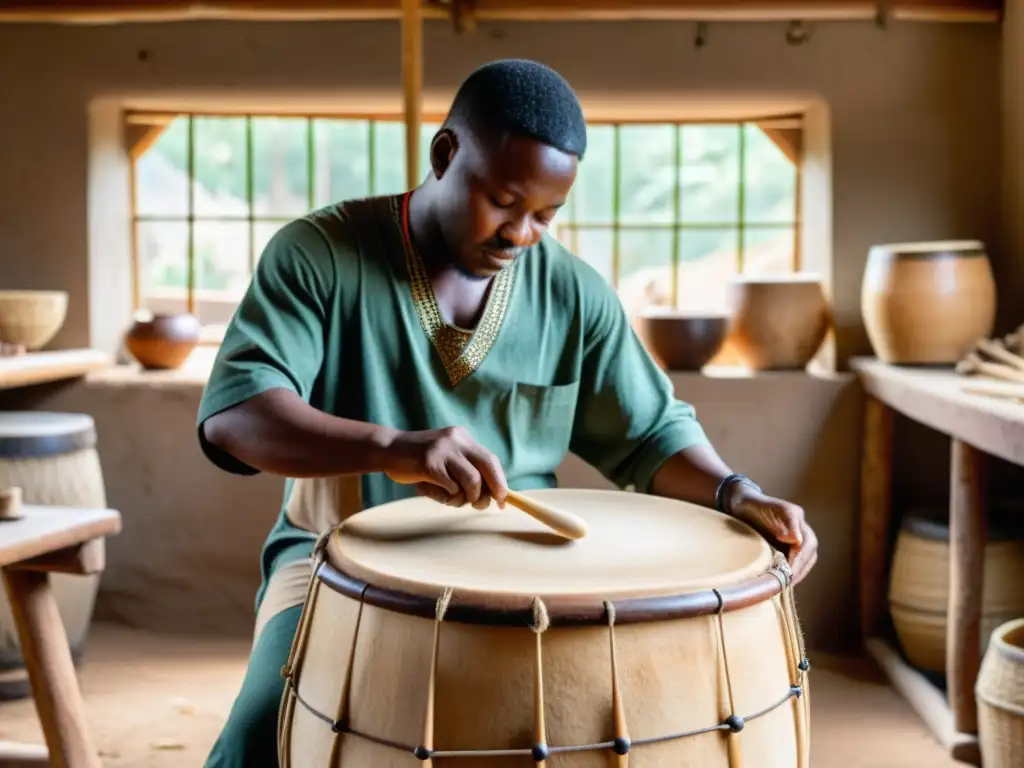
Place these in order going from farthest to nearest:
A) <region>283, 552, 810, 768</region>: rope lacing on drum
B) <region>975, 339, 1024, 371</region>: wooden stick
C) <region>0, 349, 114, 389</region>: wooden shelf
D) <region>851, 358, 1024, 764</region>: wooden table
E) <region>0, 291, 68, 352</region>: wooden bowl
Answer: <region>0, 291, 68, 352</region>: wooden bowl < <region>0, 349, 114, 389</region>: wooden shelf < <region>975, 339, 1024, 371</region>: wooden stick < <region>851, 358, 1024, 764</region>: wooden table < <region>283, 552, 810, 768</region>: rope lacing on drum

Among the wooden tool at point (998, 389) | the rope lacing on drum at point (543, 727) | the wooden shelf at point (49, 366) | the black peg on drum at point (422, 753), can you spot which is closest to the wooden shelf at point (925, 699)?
the wooden tool at point (998, 389)

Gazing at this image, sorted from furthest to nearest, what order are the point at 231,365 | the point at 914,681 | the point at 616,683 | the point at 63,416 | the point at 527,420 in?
the point at 63,416, the point at 914,681, the point at 527,420, the point at 231,365, the point at 616,683

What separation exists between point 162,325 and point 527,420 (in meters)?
2.45

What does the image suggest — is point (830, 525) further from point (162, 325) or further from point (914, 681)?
point (162, 325)

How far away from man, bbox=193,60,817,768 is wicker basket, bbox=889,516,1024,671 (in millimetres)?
1671

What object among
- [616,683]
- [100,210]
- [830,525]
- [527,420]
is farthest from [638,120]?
[616,683]

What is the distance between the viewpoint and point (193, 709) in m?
3.48

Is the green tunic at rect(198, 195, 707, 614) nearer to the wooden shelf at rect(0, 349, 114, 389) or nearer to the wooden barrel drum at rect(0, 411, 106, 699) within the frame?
the wooden barrel drum at rect(0, 411, 106, 699)

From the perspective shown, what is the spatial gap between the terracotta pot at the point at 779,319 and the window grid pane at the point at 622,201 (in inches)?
14.7

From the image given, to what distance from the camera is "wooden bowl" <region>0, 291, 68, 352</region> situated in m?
3.92

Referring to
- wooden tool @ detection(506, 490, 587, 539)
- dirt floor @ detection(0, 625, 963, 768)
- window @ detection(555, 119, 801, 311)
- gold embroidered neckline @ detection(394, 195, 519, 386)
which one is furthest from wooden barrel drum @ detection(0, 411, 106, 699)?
wooden tool @ detection(506, 490, 587, 539)

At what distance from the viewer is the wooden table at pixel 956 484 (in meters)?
2.77

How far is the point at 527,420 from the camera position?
1995 millimetres

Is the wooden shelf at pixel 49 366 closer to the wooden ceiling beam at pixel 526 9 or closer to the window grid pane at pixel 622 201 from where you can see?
the window grid pane at pixel 622 201
